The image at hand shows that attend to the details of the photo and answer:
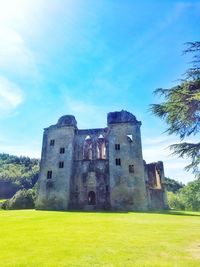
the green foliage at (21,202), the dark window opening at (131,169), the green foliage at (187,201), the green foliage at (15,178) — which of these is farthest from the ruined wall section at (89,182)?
the green foliage at (15,178)

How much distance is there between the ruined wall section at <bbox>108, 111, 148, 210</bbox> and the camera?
3111cm

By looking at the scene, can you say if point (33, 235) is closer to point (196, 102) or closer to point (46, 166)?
point (196, 102)

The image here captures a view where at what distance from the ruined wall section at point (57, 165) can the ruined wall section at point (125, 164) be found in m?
6.50

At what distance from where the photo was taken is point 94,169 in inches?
1315

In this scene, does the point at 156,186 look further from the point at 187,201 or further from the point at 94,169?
the point at 187,201

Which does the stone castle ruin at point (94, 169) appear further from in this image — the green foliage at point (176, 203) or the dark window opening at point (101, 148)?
the green foliage at point (176, 203)

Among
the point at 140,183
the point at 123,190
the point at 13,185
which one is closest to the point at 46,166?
the point at 123,190

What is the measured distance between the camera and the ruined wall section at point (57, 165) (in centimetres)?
3219

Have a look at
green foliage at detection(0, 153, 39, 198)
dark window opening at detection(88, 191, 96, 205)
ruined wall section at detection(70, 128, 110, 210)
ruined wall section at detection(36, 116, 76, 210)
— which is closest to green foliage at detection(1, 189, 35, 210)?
ruined wall section at detection(36, 116, 76, 210)

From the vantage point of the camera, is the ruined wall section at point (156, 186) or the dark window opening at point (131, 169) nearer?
the dark window opening at point (131, 169)

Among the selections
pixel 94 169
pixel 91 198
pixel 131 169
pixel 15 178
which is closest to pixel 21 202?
pixel 91 198

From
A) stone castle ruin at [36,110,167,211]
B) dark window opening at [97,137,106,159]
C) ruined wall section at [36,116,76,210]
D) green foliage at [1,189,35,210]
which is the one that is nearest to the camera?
stone castle ruin at [36,110,167,211]

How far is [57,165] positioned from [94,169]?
5.79 metres

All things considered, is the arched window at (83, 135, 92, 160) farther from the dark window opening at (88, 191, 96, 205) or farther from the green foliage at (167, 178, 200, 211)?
the green foliage at (167, 178, 200, 211)
